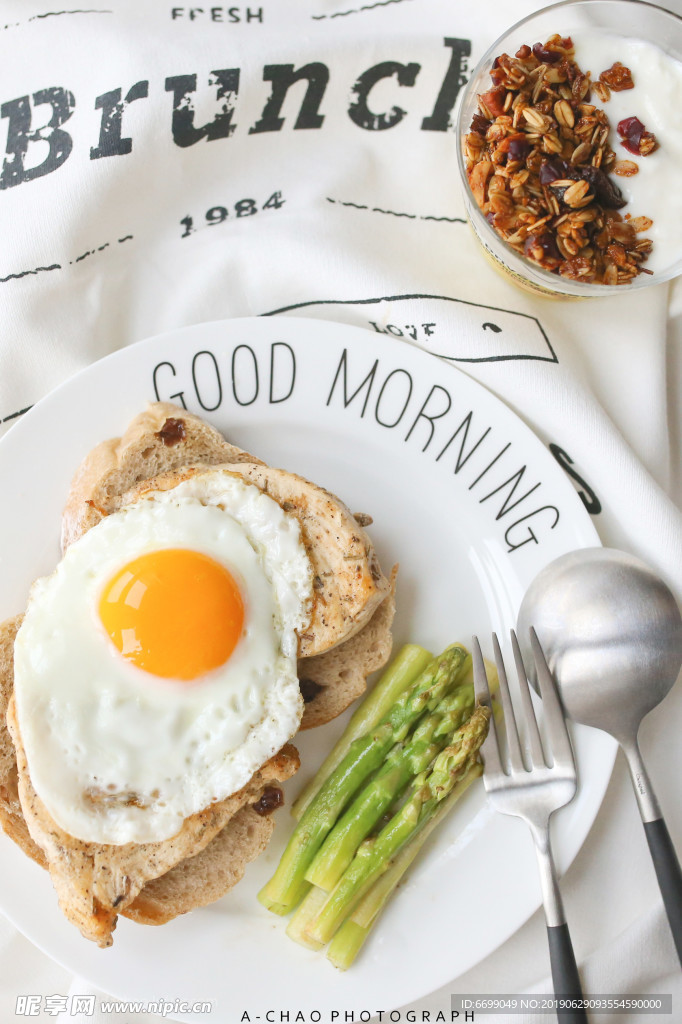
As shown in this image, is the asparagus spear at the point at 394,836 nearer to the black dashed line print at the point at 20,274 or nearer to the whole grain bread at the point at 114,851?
the whole grain bread at the point at 114,851

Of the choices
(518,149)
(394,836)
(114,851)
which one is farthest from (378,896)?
(518,149)

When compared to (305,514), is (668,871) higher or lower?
lower

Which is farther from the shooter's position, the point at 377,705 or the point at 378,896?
the point at 377,705

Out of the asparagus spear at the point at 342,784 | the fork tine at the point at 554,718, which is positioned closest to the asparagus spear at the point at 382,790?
the asparagus spear at the point at 342,784

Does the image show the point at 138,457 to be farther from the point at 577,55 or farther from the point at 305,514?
the point at 577,55

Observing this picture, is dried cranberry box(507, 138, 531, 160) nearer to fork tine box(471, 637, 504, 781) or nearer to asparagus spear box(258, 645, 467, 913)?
fork tine box(471, 637, 504, 781)

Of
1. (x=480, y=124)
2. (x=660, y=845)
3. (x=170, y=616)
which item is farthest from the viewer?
(x=480, y=124)
